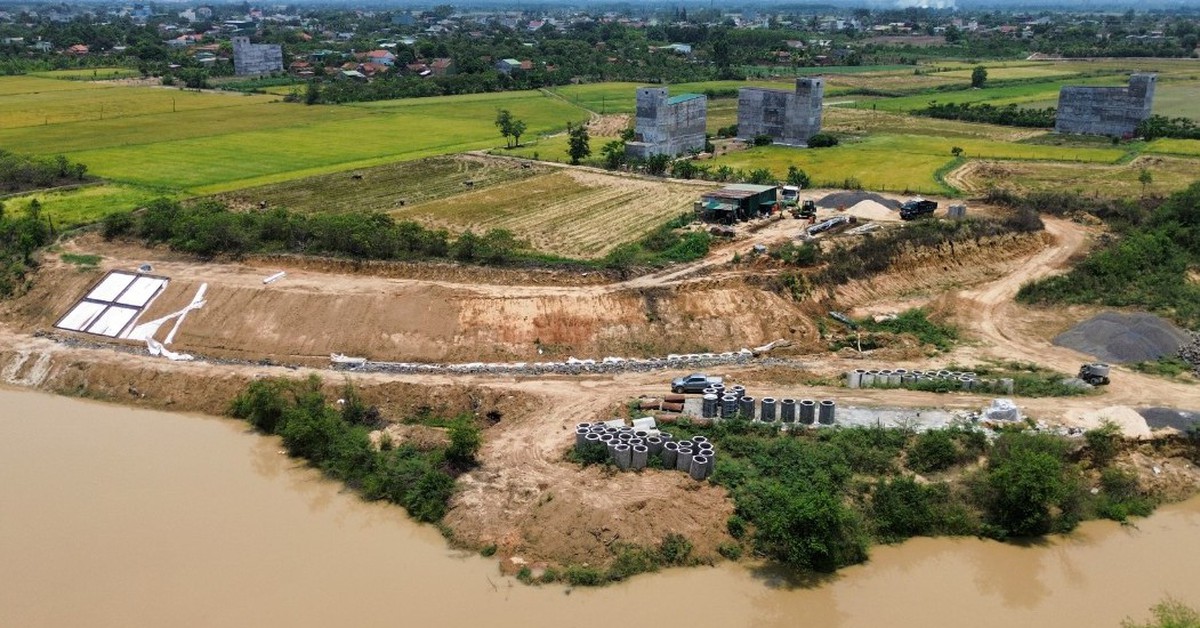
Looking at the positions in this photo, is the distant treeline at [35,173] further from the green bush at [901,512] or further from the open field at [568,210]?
the green bush at [901,512]

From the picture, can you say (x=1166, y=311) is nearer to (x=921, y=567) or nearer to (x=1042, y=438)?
(x=1042, y=438)

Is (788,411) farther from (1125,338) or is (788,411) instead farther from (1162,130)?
(1162,130)

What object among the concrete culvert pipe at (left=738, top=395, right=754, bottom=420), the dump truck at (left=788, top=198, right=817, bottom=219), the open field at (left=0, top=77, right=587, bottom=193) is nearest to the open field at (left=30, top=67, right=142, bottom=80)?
the open field at (left=0, top=77, right=587, bottom=193)

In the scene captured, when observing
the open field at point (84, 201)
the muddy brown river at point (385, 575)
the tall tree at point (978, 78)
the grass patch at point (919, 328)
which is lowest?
the muddy brown river at point (385, 575)

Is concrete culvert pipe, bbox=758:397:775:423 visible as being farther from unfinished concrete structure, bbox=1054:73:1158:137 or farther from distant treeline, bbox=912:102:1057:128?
distant treeline, bbox=912:102:1057:128

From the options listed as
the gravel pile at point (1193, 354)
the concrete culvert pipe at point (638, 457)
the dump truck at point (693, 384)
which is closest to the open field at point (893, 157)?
the gravel pile at point (1193, 354)

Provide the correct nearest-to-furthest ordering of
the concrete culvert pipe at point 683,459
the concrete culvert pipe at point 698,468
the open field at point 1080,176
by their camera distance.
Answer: the concrete culvert pipe at point 698,468 → the concrete culvert pipe at point 683,459 → the open field at point 1080,176
